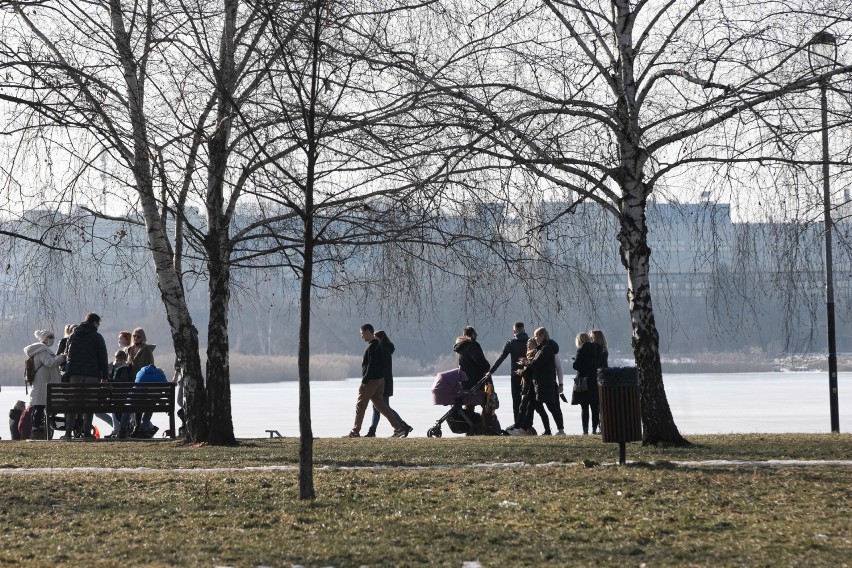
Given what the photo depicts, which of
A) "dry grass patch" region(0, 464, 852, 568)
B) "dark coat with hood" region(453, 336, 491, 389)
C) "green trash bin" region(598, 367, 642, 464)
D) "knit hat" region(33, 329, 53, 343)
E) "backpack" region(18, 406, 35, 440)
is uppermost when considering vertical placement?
"knit hat" region(33, 329, 53, 343)

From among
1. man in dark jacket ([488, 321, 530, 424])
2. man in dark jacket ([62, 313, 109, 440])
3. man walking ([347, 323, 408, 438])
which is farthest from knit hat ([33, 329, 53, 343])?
man in dark jacket ([488, 321, 530, 424])

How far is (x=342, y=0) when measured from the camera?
11648 mm

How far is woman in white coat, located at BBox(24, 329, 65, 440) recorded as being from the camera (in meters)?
19.8

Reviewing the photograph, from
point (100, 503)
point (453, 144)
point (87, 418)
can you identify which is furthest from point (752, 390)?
point (100, 503)

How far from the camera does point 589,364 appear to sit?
18.5m

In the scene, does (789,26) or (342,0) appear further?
(789,26)

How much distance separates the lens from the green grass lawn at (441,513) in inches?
284

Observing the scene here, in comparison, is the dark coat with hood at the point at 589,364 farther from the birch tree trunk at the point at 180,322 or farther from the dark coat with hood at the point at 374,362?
the birch tree trunk at the point at 180,322

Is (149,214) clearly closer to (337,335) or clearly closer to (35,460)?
(35,460)

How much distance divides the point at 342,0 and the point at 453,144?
262cm

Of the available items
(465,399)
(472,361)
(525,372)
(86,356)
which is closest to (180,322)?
(86,356)

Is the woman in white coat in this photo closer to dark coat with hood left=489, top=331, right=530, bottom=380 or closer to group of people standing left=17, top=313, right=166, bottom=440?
group of people standing left=17, top=313, right=166, bottom=440

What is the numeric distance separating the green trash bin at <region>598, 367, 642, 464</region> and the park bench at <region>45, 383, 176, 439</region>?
8786 millimetres

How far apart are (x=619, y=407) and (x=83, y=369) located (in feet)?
35.4
